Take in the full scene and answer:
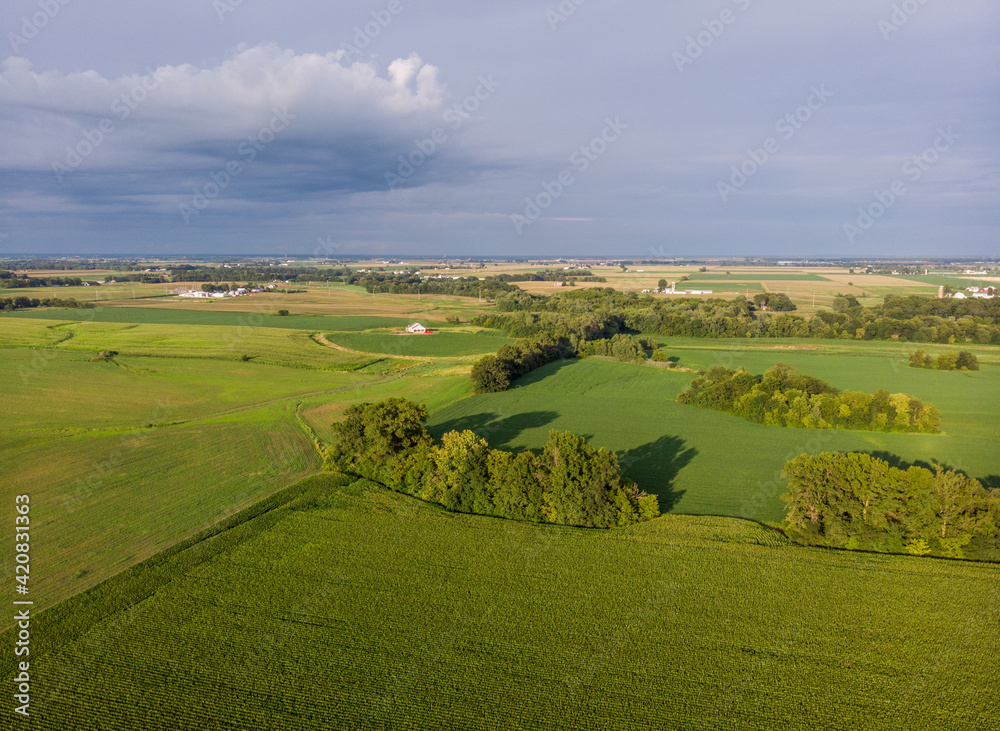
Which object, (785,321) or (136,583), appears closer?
(136,583)

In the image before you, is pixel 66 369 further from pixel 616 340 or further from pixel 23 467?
pixel 616 340

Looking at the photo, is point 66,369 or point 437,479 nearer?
point 437,479

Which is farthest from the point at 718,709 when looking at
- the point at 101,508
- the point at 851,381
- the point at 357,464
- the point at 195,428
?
the point at 851,381

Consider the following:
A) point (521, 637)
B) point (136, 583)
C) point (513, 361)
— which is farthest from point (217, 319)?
point (521, 637)

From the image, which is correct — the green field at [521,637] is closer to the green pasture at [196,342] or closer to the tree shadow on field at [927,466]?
the tree shadow on field at [927,466]

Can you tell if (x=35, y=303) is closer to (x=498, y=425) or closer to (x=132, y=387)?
(x=132, y=387)

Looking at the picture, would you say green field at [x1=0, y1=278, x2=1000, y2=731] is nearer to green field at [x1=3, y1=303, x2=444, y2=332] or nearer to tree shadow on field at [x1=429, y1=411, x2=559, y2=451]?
tree shadow on field at [x1=429, y1=411, x2=559, y2=451]

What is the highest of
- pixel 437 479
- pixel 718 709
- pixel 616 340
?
pixel 616 340
